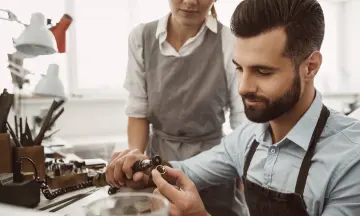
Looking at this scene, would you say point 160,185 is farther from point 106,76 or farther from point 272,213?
point 106,76

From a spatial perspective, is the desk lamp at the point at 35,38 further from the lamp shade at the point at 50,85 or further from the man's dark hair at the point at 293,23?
the man's dark hair at the point at 293,23

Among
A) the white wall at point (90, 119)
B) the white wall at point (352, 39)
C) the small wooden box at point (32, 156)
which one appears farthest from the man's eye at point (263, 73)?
the white wall at point (352, 39)

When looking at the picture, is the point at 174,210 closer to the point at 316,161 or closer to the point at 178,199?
the point at 178,199

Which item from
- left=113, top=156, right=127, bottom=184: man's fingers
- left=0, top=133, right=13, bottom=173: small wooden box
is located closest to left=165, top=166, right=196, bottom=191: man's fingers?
left=113, top=156, right=127, bottom=184: man's fingers

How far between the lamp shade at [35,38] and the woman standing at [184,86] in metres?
0.36

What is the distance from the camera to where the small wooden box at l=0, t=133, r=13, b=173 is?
1374 millimetres

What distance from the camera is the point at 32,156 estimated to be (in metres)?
1.44

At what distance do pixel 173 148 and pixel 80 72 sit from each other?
2.61 m

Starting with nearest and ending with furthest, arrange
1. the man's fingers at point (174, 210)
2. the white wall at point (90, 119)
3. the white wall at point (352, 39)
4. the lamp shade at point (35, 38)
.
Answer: the man's fingers at point (174, 210), the lamp shade at point (35, 38), the white wall at point (90, 119), the white wall at point (352, 39)

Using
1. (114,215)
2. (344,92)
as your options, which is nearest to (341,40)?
(344,92)

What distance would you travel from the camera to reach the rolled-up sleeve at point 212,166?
1.45 meters

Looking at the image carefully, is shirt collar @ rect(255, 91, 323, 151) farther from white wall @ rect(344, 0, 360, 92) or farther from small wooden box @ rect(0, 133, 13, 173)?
white wall @ rect(344, 0, 360, 92)

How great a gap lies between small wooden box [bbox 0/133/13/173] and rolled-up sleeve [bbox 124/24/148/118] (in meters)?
0.53

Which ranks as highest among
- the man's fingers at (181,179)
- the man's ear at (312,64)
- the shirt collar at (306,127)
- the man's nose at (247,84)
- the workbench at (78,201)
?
the man's ear at (312,64)
